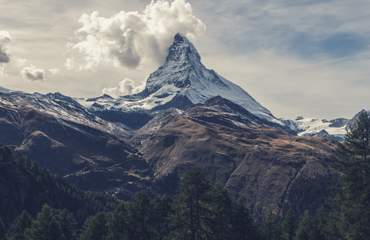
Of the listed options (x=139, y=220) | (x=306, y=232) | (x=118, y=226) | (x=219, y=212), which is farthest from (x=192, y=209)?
(x=306, y=232)

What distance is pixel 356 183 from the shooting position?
157 ft

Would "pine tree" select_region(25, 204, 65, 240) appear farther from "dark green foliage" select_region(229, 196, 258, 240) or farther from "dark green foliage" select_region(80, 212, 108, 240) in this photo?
"dark green foliage" select_region(229, 196, 258, 240)

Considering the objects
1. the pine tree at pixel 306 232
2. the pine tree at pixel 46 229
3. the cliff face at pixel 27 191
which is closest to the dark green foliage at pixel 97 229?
the pine tree at pixel 46 229

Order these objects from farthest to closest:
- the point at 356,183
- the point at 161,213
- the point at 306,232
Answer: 1. the point at 306,232
2. the point at 161,213
3. the point at 356,183

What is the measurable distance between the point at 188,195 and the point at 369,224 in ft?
75.6

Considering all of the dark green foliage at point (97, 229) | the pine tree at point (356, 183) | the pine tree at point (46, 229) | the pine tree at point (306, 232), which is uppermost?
the pine tree at point (356, 183)

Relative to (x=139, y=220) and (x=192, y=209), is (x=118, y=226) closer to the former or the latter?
(x=139, y=220)

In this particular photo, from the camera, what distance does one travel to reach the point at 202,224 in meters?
49.4

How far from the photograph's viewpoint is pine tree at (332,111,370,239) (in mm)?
47062

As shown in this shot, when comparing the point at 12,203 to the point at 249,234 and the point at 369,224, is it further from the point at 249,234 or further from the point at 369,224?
the point at 369,224

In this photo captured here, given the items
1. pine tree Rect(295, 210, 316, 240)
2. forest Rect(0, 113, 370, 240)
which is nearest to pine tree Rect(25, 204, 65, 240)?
forest Rect(0, 113, 370, 240)

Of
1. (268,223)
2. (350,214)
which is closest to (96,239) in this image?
(268,223)

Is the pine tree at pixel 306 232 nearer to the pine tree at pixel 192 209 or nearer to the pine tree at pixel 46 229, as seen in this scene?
the pine tree at pixel 192 209

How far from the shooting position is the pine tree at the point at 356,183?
154ft
